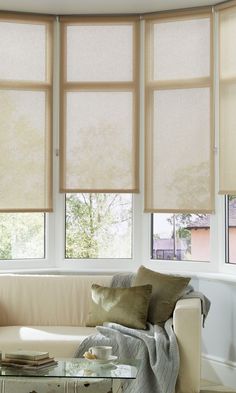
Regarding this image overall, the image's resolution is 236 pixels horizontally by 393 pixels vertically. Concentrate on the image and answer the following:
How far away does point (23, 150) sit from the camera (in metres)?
6.37

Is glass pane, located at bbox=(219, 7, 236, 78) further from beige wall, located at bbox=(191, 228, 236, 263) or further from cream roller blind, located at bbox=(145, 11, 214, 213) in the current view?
beige wall, located at bbox=(191, 228, 236, 263)

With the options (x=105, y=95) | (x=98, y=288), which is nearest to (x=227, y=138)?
(x=105, y=95)

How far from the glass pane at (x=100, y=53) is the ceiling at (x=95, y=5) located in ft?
0.55

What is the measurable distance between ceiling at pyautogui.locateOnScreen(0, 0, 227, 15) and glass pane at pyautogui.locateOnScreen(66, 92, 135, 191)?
2.39ft

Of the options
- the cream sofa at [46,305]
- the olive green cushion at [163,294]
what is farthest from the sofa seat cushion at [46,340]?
the olive green cushion at [163,294]

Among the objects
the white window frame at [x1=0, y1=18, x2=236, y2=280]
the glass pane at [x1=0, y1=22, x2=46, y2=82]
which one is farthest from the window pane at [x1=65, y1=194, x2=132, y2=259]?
the glass pane at [x1=0, y1=22, x2=46, y2=82]

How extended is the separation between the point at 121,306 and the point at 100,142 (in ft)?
5.58

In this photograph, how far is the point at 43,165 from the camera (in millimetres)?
6434

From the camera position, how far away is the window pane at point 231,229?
19.7 ft

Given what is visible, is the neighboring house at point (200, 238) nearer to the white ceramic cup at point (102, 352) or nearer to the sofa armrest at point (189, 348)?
the sofa armrest at point (189, 348)

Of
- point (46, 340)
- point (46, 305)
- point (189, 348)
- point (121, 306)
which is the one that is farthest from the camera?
point (46, 305)

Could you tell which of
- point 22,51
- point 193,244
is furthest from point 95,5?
point 193,244

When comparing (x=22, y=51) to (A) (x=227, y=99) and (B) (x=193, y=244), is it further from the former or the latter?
(B) (x=193, y=244)

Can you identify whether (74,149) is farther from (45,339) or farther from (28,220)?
(45,339)
